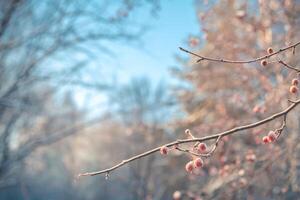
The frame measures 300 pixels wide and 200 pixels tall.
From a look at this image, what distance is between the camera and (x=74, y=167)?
3394 centimetres

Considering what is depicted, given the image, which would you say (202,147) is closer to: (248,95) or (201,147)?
(201,147)

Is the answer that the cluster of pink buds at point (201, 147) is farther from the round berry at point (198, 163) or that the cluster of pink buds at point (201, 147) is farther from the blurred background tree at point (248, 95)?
the blurred background tree at point (248, 95)

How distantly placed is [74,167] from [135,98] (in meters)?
15.9

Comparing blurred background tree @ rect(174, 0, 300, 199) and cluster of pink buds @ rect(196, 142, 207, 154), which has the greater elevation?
blurred background tree @ rect(174, 0, 300, 199)

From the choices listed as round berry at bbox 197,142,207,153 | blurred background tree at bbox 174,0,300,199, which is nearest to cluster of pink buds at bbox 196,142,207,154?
round berry at bbox 197,142,207,153

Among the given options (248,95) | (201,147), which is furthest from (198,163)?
(248,95)

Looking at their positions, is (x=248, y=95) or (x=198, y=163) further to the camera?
(x=248, y=95)

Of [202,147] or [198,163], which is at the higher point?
[202,147]

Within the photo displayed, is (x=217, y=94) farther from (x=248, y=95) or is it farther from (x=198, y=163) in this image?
(x=198, y=163)

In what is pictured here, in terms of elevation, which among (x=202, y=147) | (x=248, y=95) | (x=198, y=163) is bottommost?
(x=198, y=163)

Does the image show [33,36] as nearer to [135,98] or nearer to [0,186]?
[0,186]

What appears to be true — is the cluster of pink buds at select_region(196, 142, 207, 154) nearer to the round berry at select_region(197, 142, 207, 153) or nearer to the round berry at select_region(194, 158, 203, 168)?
the round berry at select_region(197, 142, 207, 153)

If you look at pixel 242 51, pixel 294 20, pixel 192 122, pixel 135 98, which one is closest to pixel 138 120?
pixel 135 98

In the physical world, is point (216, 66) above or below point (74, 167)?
below
